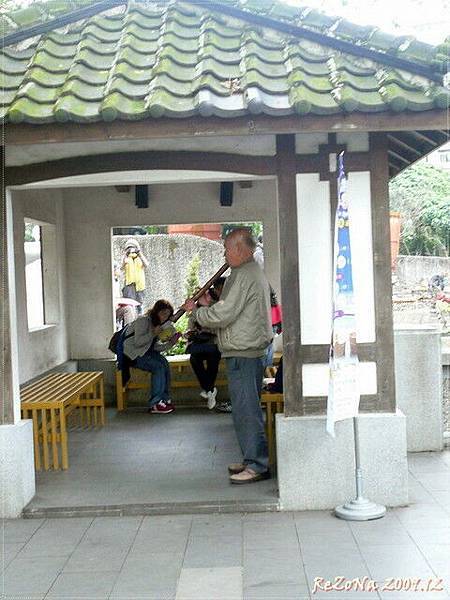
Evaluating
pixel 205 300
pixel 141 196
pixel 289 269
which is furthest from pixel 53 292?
pixel 289 269

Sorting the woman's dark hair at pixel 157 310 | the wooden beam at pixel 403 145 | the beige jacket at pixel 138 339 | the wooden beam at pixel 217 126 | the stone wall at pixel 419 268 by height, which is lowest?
the beige jacket at pixel 138 339

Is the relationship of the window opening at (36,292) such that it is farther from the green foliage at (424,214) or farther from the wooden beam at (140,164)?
the green foliage at (424,214)

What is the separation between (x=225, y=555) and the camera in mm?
4527

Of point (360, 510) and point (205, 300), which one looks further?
point (205, 300)

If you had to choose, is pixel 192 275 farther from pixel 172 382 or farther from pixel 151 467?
pixel 151 467

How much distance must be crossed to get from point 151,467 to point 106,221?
15.0ft

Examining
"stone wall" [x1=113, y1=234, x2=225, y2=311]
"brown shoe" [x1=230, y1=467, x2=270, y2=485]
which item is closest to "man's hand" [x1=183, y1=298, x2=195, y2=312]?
"brown shoe" [x1=230, y1=467, x2=270, y2=485]

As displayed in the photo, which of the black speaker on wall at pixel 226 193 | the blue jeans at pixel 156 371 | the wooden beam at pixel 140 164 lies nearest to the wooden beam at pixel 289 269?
the wooden beam at pixel 140 164

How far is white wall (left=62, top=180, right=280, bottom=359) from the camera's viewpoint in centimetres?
1005

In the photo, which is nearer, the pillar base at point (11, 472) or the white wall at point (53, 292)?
the pillar base at point (11, 472)

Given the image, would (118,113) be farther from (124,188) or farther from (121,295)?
(121,295)

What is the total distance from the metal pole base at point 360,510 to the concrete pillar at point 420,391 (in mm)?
1997

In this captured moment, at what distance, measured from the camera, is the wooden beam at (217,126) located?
15.4ft

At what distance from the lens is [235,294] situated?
18.9 feet
